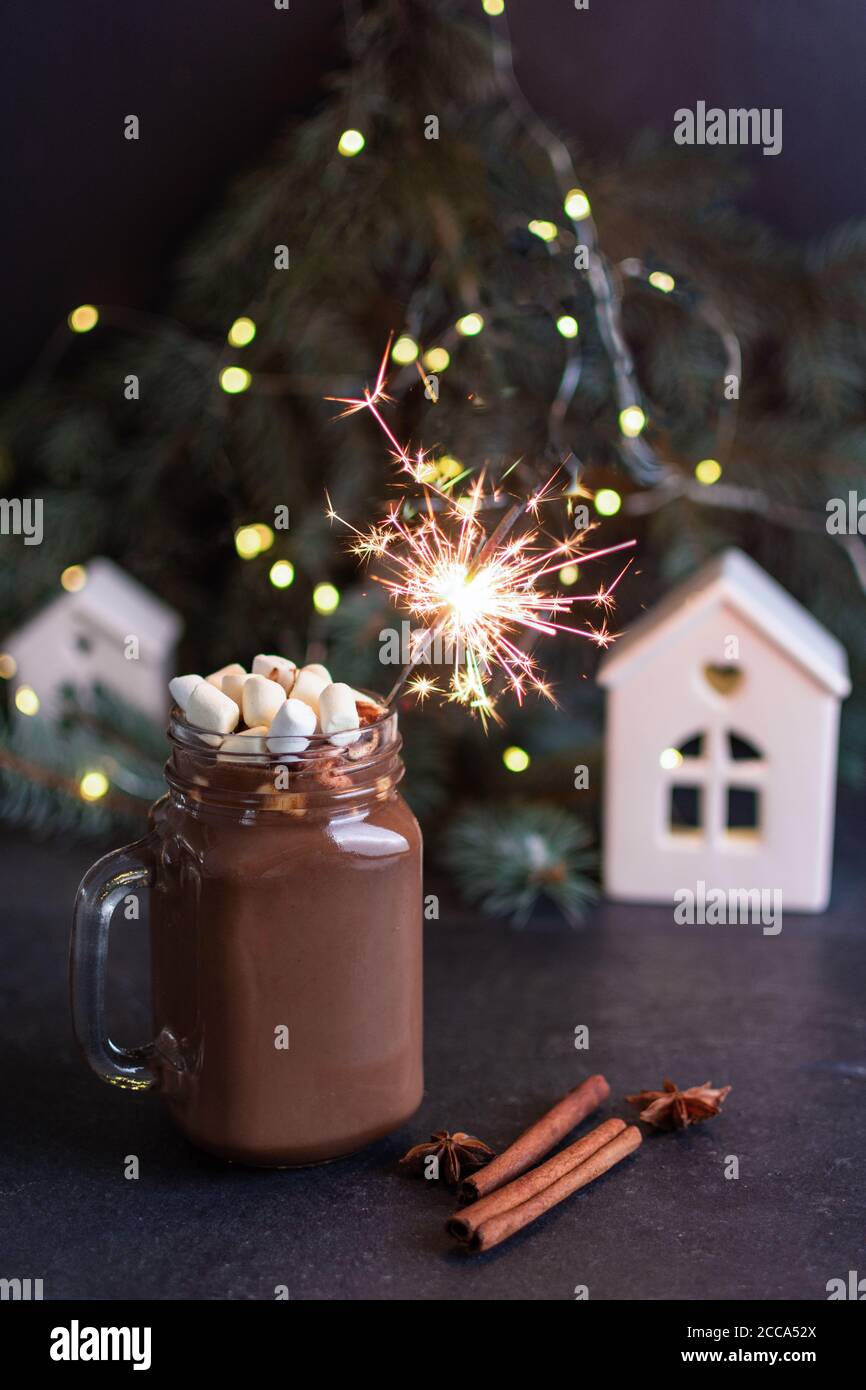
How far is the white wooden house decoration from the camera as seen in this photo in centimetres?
134

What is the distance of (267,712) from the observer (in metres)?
0.80

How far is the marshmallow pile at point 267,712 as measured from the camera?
0.77 meters

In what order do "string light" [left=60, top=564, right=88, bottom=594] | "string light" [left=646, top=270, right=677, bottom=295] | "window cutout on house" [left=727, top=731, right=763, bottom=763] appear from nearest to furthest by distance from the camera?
"string light" [left=646, top=270, right=677, bottom=295] < "string light" [left=60, top=564, right=88, bottom=594] < "window cutout on house" [left=727, top=731, right=763, bottom=763]

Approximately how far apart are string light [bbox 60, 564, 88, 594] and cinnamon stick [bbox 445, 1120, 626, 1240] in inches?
29.0

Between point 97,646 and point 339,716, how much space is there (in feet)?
2.08

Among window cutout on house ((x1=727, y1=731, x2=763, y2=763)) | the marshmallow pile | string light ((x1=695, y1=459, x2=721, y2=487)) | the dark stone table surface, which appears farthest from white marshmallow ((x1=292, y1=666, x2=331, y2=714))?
window cutout on house ((x1=727, y1=731, x2=763, y2=763))

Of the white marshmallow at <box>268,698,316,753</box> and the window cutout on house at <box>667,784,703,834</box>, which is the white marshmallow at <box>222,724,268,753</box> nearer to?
the white marshmallow at <box>268,698,316,753</box>

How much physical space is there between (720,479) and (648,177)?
28 centimetres

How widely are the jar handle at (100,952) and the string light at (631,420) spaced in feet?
1.79

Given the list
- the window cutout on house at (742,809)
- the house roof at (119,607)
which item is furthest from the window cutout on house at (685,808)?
the house roof at (119,607)

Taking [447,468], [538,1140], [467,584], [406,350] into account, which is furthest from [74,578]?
[538,1140]

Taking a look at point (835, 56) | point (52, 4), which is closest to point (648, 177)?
point (835, 56)

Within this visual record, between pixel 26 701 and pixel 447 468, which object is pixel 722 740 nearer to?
pixel 447 468
